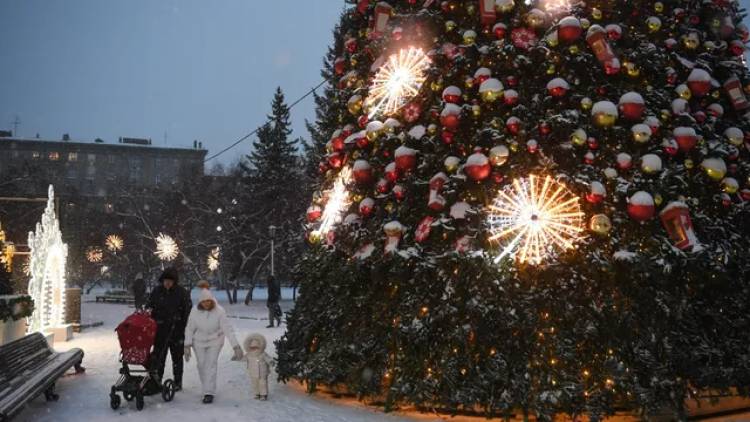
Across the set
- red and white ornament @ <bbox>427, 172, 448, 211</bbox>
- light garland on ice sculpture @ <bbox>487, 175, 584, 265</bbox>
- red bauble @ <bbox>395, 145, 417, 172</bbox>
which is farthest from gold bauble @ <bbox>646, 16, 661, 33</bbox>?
red bauble @ <bbox>395, 145, 417, 172</bbox>

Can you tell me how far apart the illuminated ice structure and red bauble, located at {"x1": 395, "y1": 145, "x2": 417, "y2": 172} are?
11.4m

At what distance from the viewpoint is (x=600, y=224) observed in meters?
6.93

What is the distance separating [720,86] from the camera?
27.9 feet

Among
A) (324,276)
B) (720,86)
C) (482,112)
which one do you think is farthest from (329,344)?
(720,86)

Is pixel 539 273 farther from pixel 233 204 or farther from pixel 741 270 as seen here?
pixel 233 204

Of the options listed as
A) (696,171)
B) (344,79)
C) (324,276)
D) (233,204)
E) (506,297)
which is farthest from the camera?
(233,204)

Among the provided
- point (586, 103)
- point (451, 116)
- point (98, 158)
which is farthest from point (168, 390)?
point (98, 158)

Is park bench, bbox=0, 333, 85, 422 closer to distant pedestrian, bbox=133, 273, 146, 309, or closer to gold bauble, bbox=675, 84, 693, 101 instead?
gold bauble, bbox=675, 84, 693, 101

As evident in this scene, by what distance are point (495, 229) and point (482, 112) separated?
1.57 meters

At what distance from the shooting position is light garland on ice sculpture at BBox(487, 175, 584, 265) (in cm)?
718

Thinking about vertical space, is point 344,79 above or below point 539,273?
above

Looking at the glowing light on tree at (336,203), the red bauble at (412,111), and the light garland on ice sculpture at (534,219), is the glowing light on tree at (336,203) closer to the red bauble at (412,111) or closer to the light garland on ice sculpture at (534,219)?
Answer: the red bauble at (412,111)

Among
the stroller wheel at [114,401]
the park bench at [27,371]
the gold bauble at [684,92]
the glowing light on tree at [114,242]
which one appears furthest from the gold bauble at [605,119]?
the glowing light on tree at [114,242]

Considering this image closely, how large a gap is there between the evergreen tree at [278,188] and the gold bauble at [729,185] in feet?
104
